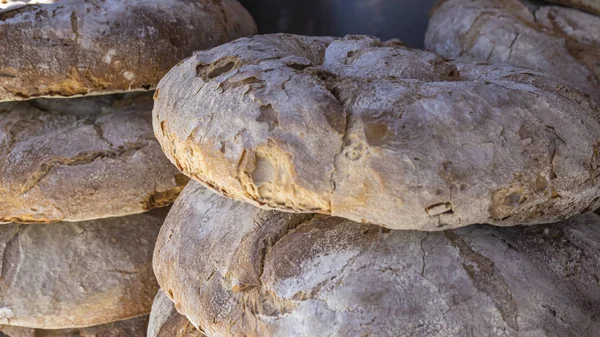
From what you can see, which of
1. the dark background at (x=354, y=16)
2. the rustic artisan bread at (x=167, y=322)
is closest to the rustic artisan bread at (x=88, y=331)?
the rustic artisan bread at (x=167, y=322)

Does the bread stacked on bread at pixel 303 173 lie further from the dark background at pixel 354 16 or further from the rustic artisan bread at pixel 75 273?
the dark background at pixel 354 16

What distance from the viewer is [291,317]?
1.05 metres

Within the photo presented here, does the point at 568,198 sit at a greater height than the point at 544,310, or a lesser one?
greater

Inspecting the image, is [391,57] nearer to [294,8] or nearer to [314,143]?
[314,143]

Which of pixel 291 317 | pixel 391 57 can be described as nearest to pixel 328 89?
pixel 391 57

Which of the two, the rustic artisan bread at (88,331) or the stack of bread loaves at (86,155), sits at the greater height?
the stack of bread loaves at (86,155)

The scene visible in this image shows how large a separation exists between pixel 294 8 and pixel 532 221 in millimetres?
1397

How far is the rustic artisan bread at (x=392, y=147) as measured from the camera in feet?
3.07

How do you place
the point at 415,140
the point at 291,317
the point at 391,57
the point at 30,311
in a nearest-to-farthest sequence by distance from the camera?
the point at 415,140
the point at 291,317
the point at 391,57
the point at 30,311

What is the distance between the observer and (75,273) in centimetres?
165

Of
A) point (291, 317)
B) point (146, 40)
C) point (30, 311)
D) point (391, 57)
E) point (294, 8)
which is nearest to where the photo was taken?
point (291, 317)

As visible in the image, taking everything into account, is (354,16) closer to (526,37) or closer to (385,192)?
(526,37)

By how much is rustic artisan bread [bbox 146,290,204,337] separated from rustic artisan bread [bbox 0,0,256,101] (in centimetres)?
56

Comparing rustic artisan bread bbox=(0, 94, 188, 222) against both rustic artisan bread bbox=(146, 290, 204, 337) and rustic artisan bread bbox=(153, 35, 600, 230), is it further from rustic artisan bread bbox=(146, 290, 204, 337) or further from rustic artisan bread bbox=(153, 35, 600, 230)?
rustic artisan bread bbox=(153, 35, 600, 230)
